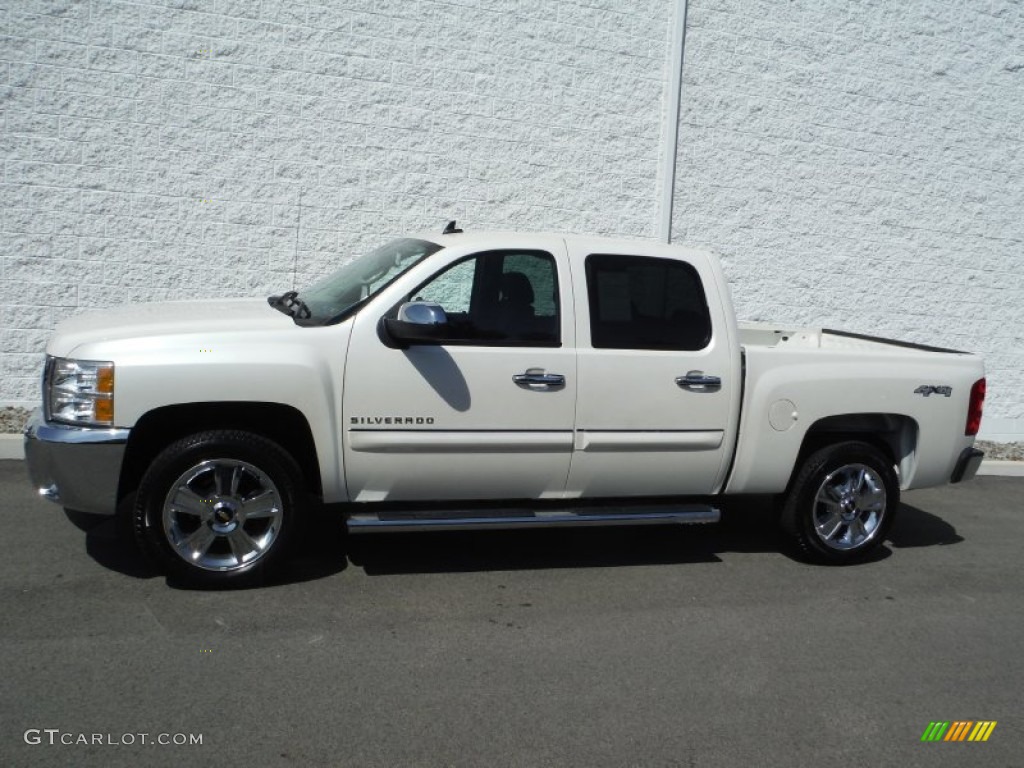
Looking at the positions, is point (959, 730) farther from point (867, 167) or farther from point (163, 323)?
point (867, 167)

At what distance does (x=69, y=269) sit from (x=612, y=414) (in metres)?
5.54

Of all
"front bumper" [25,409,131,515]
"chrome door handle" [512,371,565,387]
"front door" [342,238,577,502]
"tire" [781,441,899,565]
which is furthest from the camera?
"tire" [781,441,899,565]

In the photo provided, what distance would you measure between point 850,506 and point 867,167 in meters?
5.72

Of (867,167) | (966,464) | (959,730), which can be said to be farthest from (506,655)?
(867,167)

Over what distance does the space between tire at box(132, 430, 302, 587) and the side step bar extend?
43 centimetres

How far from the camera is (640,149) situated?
10.0 m

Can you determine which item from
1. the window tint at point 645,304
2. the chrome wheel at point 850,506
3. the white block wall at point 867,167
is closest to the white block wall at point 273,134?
the white block wall at point 867,167

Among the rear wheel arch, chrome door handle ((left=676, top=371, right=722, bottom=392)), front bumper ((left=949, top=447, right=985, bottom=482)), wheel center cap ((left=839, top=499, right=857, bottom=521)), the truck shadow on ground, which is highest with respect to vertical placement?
chrome door handle ((left=676, top=371, right=722, bottom=392))

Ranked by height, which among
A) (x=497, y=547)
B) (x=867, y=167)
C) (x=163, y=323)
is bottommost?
(x=497, y=547)

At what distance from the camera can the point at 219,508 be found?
521cm

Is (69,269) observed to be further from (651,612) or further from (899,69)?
(899,69)

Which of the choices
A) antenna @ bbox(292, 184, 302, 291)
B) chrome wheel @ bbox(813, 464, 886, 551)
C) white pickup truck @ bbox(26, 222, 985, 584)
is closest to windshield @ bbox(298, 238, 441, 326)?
white pickup truck @ bbox(26, 222, 985, 584)

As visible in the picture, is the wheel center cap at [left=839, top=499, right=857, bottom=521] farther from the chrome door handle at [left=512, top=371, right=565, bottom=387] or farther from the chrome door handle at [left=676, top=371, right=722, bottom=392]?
the chrome door handle at [left=512, top=371, right=565, bottom=387]

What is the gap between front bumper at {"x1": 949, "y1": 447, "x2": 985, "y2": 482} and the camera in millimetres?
6629
